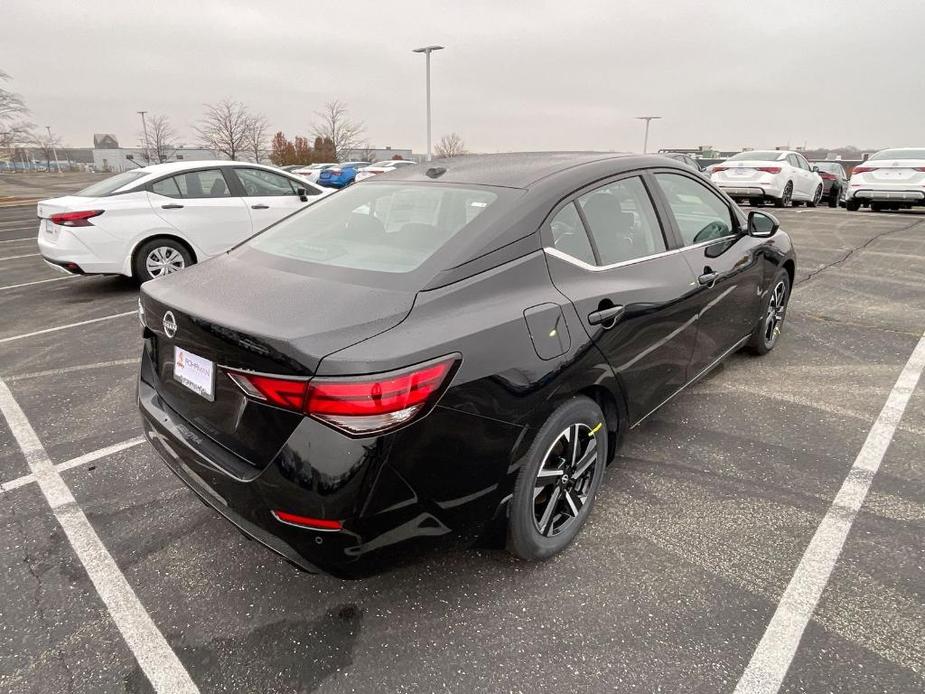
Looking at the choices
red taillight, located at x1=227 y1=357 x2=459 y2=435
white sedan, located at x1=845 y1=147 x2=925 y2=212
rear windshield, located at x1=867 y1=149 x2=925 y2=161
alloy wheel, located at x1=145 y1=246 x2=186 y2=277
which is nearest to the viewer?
red taillight, located at x1=227 y1=357 x2=459 y2=435

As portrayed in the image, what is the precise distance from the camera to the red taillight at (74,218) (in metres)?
6.37

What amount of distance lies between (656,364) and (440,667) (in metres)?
1.65

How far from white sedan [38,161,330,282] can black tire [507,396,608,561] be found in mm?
5405

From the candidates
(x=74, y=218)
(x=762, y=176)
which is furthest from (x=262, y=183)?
(x=762, y=176)

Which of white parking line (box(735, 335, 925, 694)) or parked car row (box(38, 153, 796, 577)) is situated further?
white parking line (box(735, 335, 925, 694))

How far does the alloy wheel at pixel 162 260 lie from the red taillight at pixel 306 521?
595 centimetres

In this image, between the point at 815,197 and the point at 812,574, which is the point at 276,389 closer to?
the point at 812,574

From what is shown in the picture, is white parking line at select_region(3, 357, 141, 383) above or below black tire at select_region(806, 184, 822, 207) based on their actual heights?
below

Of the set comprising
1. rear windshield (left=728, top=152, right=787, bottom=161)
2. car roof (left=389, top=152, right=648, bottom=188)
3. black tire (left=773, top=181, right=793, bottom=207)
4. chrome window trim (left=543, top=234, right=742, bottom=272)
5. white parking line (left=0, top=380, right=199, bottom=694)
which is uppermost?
rear windshield (left=728, top=152, right=787, bottom=161)

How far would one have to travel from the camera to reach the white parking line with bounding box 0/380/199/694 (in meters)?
1.91

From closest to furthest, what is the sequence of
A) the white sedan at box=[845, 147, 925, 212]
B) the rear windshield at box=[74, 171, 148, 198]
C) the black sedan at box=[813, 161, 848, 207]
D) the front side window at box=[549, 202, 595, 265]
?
the front side window at box=[549, 202, 595, 265] → the rear windshield at box=[74, 171, 148, 198] → the white sedan at box=[845, 147, 925, 212] → the black sedan at box=[813, 161, 848, 207]

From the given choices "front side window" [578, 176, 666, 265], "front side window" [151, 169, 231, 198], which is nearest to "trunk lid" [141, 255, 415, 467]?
"front side window" [578, 176, 666, 265]

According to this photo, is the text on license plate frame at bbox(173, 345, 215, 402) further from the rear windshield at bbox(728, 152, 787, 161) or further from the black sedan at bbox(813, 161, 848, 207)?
the black sedan at bbox(813, 161, 848, 207)

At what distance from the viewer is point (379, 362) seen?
1686 millimetres
